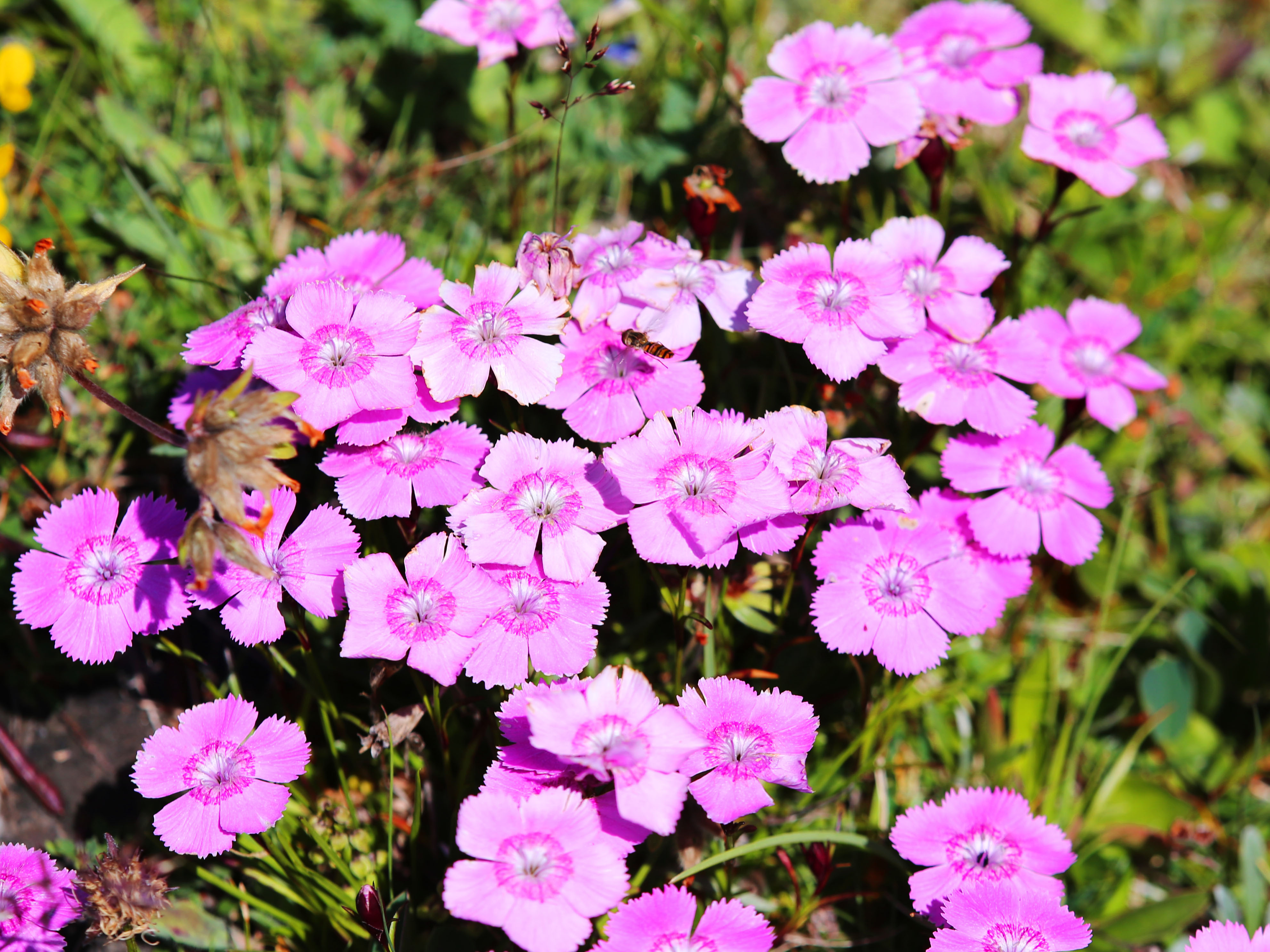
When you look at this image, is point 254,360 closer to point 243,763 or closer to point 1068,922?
point 243,763

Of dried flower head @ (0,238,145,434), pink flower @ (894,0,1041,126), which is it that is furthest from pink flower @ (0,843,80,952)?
pink flower @ (894,0,1041,126)

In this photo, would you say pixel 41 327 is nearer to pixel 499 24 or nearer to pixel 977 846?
pixel 499 24

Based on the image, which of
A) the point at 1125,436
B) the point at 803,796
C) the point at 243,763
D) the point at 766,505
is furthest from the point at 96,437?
the point at 1125,436

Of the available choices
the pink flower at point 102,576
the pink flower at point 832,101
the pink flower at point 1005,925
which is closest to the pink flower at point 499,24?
the pink flower at point 832,101

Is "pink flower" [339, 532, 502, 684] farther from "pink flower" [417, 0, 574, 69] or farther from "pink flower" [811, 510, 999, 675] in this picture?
"pink flower" [417, 0, 574, 69]

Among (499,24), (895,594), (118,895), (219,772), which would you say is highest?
(499,24)

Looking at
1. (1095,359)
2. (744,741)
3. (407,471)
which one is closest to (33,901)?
(407,471)
